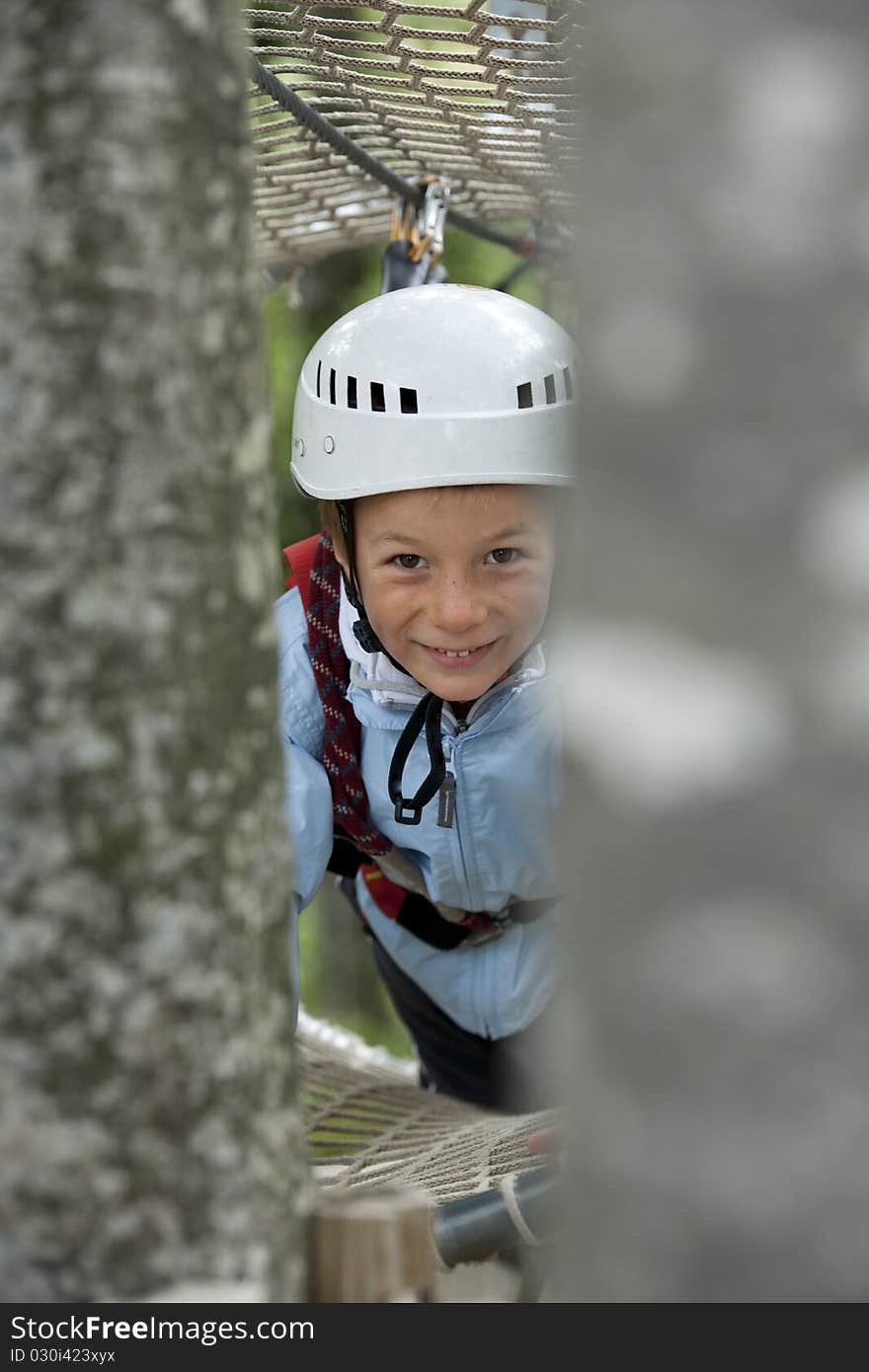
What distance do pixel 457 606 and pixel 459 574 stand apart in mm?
50

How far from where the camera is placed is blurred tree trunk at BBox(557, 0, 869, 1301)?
58cm

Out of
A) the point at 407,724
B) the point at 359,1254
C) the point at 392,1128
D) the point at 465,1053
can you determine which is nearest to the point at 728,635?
the point at 359,1254

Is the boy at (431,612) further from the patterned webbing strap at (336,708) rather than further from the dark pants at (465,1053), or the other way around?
the dark pants at (465,1053)

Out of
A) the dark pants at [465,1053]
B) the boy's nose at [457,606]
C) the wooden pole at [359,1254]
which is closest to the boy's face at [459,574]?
the boy's nose at [457,606]

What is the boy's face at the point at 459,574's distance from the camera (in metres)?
1.99

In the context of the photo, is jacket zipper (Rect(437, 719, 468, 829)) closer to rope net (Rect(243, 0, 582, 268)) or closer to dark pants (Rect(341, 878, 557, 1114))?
dark pants (Rect(341, 878, 557, 1114))

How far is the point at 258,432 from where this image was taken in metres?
0.76

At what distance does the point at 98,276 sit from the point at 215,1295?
52cm

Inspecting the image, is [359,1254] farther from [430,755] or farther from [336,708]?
[336,708]

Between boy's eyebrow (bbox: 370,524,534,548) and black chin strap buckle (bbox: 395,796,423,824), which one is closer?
boy's eyebrow (bbox: 370,524,534,548)

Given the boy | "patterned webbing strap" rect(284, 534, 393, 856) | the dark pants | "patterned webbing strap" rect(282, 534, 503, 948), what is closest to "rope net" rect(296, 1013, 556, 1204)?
the dark pants

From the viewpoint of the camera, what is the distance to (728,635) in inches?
23.5

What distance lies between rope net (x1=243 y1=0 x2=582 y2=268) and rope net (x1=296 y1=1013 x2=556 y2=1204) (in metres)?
1.44

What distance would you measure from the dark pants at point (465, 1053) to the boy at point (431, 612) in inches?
10.5
